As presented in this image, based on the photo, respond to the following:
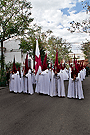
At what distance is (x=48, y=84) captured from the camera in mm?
9508

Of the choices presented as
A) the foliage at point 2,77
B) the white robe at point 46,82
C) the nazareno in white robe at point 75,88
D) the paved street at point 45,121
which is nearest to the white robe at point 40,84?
the white robe at point 46,82

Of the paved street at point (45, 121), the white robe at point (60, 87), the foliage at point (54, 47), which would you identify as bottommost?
the paved street at point (45, 121)

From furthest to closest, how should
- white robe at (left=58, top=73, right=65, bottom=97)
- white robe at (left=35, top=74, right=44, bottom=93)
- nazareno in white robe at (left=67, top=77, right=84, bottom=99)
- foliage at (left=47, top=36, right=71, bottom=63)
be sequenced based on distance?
foliage at (left=47, top=36, right=71, bottom=63) → white robe at (left=35, top=74, right=44, bottom=93) → white robe at (left=58, top=73, right=65, bottom=97) → nazareno in white robe at (left=67, top=77, right=84, bottom=99)

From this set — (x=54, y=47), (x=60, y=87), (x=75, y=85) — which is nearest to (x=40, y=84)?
(x=60, y=87)

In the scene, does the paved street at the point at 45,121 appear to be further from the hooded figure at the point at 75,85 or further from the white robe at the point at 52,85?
the white robe at the point at 52,85

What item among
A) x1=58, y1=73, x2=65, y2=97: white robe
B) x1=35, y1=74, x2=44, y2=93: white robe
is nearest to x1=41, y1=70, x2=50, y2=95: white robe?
x1=35, y1=74, x2=44, y2=93: white robe

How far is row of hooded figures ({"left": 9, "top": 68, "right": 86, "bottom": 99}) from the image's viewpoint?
8.29m

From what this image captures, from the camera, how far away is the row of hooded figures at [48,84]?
829 cm

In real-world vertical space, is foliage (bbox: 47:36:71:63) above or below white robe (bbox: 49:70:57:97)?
above

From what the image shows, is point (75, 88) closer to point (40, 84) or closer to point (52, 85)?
point (52, 85)

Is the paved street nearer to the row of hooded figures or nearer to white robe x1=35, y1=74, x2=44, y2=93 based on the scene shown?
the row of hooded figures

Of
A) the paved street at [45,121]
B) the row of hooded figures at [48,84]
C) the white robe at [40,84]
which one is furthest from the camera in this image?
the white robe at [40,84]

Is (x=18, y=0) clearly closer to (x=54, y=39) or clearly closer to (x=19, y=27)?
(x=19, y=27)

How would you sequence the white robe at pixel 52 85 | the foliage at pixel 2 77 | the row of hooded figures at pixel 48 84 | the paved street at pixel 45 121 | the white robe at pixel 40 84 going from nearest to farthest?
the paved street at pixel 45 121
the row of hooded figures at pixel 48 84
the white robe at pixel 52 85
the white robe at pixel 40 84
the foliage at pixel 2 77
